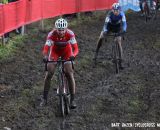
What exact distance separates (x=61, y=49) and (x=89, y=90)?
225 centimetres

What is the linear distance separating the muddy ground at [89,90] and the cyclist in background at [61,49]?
2.18 ft

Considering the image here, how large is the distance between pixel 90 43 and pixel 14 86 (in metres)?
7.11

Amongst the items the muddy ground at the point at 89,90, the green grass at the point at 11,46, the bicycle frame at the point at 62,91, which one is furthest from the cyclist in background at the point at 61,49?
the green grass at the point at 11,46

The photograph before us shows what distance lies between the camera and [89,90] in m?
12.3

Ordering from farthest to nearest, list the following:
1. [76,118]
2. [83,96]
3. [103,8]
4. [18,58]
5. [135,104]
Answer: [103,8], [18,58], [83,96], [135,104], [76,118]

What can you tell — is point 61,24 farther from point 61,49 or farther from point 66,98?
point 66,98

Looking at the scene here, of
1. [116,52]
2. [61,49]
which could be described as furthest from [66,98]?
[116,52]

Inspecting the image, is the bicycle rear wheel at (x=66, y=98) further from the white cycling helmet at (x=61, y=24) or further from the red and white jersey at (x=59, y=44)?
the white cycling helmet at (x=61, y=24)

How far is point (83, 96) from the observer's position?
11578 millimetres

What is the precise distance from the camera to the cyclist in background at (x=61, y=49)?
992 centimetres

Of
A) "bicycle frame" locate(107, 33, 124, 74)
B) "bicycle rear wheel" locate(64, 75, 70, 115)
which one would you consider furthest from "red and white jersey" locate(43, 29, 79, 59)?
"bicycle frame" locate(107, 33, 124, 74)

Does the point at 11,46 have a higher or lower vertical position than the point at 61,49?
lower

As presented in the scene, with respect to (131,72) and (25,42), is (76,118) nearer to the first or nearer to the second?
(131,72)

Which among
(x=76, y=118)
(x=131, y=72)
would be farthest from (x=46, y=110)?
(x=131, y=72)
